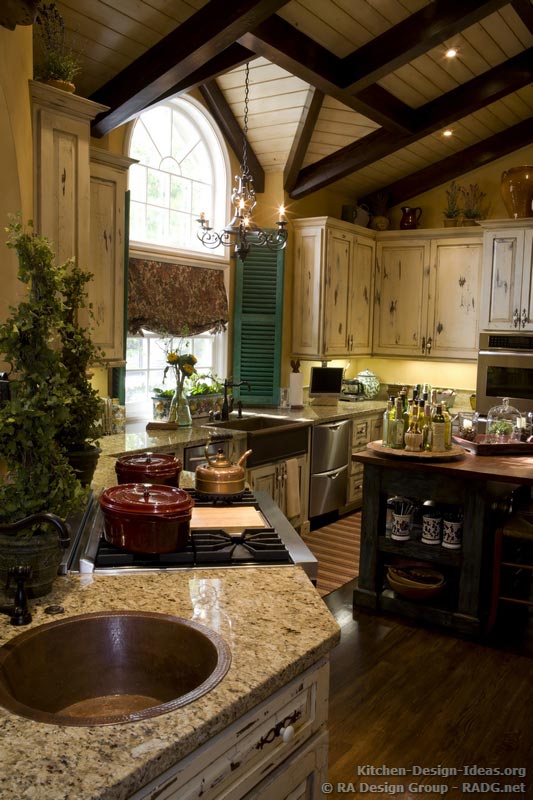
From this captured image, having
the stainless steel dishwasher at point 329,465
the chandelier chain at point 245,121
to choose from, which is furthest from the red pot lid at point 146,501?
the stainless steel dishwasher at point 329,465

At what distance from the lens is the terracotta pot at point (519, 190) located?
594 cm

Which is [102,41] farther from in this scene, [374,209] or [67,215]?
[374,209]

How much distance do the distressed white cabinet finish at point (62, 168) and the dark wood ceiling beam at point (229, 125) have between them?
1913mm

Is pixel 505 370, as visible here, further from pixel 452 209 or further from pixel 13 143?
pixel 13 143

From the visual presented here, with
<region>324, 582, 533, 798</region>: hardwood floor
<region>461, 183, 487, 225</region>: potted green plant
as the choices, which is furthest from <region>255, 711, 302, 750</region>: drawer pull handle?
<region>461, 183, 487, 225</region>: potted green plant

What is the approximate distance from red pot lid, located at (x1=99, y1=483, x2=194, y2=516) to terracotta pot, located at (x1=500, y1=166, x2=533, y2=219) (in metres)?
5.14

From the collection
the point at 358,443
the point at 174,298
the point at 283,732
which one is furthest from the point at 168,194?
the point at 283,732

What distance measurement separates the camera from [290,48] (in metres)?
4.12

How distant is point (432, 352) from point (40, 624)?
5705 millimetres

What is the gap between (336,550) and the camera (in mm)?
5164

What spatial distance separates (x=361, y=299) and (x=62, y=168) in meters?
3.84

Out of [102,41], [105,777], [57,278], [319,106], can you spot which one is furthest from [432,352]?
[105,777]

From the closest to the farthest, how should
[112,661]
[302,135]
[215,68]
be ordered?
[112,661] → [215,68] → [302,135]

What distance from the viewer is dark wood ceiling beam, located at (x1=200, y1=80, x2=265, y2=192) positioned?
5.16 metres
